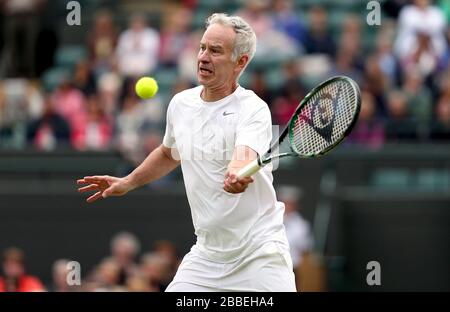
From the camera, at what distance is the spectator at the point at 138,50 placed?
630 inches

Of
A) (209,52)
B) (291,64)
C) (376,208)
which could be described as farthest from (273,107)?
(209,52)

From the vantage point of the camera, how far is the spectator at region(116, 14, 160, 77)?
16.0 metres

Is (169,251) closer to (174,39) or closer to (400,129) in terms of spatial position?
(400,129)

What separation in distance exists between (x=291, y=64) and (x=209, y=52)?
7.73m

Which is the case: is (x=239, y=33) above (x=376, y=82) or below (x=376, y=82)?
above

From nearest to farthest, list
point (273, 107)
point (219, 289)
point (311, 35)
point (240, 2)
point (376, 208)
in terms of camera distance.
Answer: point (219, 289)
point (376, 208)
point (273, 107)
point (311, 35)
point (240, 2)

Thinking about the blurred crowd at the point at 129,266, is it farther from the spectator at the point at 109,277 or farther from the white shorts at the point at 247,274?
the white shorts at the point at 247,274

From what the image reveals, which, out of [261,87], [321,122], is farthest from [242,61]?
[261,87]

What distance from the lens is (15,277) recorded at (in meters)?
12.9

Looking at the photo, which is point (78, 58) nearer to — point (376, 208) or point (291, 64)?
point (291, 64)

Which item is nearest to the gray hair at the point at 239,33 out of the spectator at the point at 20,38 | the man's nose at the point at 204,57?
the man's nose at the point at 204,57

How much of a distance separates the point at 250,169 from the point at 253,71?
340 inches

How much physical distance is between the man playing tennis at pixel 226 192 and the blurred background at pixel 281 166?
4.64 meters
